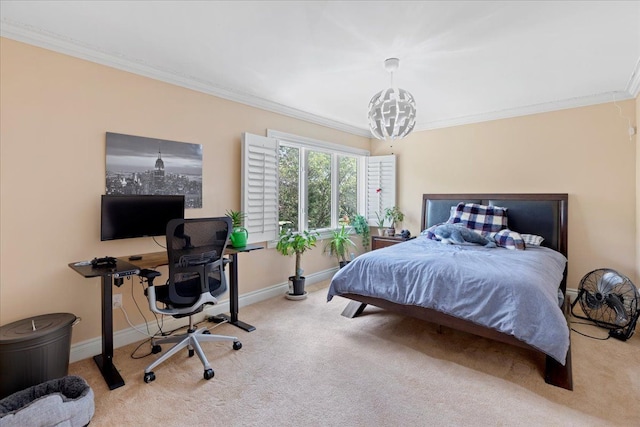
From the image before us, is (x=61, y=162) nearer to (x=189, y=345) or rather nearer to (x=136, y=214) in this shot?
(x=136, y=214)

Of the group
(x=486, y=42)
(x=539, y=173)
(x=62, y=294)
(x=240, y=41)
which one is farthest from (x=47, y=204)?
(x=539, y=173)

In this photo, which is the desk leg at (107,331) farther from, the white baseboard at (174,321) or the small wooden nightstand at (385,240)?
the small wooden nightstand at (385,240)

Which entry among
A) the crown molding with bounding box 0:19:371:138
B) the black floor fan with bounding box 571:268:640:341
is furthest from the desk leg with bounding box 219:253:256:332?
the black floor fan with bounding box 571:268:640:341

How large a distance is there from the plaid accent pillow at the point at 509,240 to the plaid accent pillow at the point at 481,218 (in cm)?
25

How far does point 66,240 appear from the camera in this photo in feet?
7.94

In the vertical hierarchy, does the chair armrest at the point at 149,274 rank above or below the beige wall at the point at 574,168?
below

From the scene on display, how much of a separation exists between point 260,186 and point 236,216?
53cm

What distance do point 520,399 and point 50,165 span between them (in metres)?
3.60

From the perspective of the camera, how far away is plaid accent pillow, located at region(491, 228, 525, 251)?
3.42 metres

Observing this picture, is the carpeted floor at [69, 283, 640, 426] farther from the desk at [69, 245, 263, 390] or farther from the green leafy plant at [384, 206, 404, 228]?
the green leafy plant at [384, 206, 404, 228]

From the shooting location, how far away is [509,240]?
3.47 m

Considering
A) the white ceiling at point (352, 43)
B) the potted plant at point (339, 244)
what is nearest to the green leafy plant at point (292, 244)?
the potted plant at point (339, 244)

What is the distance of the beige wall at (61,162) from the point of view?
2.19m

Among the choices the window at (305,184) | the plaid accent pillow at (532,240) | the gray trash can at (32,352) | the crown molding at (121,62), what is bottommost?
the gray trash can at (32,352)
